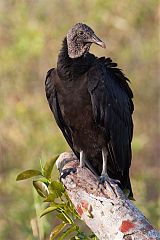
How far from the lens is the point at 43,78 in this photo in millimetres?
11352

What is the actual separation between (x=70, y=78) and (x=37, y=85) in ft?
23.2

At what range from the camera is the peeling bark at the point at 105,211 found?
2.67 metres

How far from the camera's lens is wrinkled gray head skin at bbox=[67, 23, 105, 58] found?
4.30 meters

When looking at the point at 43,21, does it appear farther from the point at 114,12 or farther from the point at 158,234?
the point at 158,234

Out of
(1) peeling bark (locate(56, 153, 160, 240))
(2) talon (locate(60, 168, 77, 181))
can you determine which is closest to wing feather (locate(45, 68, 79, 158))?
(2) talon (locate(60, 168, 77, 181))

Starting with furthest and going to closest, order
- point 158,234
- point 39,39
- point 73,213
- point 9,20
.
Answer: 1. point 9,20
2. point 39,39
3. point 73,213
4. point 158,234

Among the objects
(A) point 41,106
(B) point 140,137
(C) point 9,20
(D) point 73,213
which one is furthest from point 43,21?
(D) point 73,213

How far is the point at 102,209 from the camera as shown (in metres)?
2.95

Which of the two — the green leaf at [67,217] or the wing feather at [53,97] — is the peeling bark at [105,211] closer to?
the green leaf at [67,217]

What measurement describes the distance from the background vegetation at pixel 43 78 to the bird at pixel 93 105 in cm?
467

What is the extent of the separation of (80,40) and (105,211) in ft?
5.56

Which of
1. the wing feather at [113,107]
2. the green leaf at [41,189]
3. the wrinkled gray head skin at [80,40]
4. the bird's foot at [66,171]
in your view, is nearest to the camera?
the green leaf at [41,189]

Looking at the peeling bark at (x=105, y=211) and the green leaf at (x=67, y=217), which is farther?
the green leaf at (x=67, y=217)

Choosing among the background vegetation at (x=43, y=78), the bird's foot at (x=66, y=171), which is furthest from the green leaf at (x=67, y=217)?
the background vegetation at (x=43, y=78)
